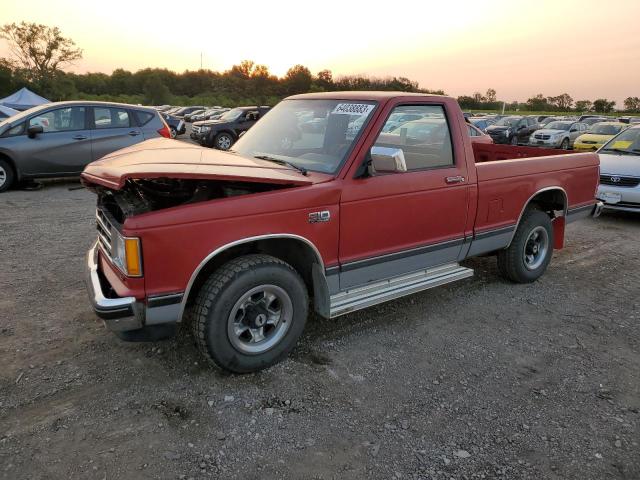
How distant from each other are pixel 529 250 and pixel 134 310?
4.26 m

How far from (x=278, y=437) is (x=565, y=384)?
2.06 meters

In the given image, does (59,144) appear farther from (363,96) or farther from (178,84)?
(178,84)

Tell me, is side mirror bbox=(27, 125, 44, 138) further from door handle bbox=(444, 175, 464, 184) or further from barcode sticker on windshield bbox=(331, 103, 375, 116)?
door handle bbox=(444, 175, 464, 184)

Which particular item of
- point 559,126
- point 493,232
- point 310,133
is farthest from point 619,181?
point 559,126

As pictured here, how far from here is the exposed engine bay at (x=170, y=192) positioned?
3268 mm

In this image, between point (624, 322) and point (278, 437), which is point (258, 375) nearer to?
point (278, 437)

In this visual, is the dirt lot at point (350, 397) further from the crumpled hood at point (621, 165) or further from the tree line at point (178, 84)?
the tree line at point (178, 84)

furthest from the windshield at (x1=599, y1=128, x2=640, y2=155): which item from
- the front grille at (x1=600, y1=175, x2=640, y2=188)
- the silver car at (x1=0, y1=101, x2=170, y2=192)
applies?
the silver car at (x1=0, y1=101, x2=170, y2=192)

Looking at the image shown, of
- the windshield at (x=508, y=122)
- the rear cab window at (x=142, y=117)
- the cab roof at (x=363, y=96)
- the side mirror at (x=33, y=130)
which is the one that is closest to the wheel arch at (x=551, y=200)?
the cab roof at (x=363, y=96)

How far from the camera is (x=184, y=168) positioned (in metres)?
3.00

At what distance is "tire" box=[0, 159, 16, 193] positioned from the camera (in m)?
9.34

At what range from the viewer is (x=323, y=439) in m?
2.81

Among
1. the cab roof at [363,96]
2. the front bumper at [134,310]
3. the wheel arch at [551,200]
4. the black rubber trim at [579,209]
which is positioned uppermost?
the cab roof at [363,96]

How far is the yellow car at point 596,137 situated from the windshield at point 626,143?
339 inches
